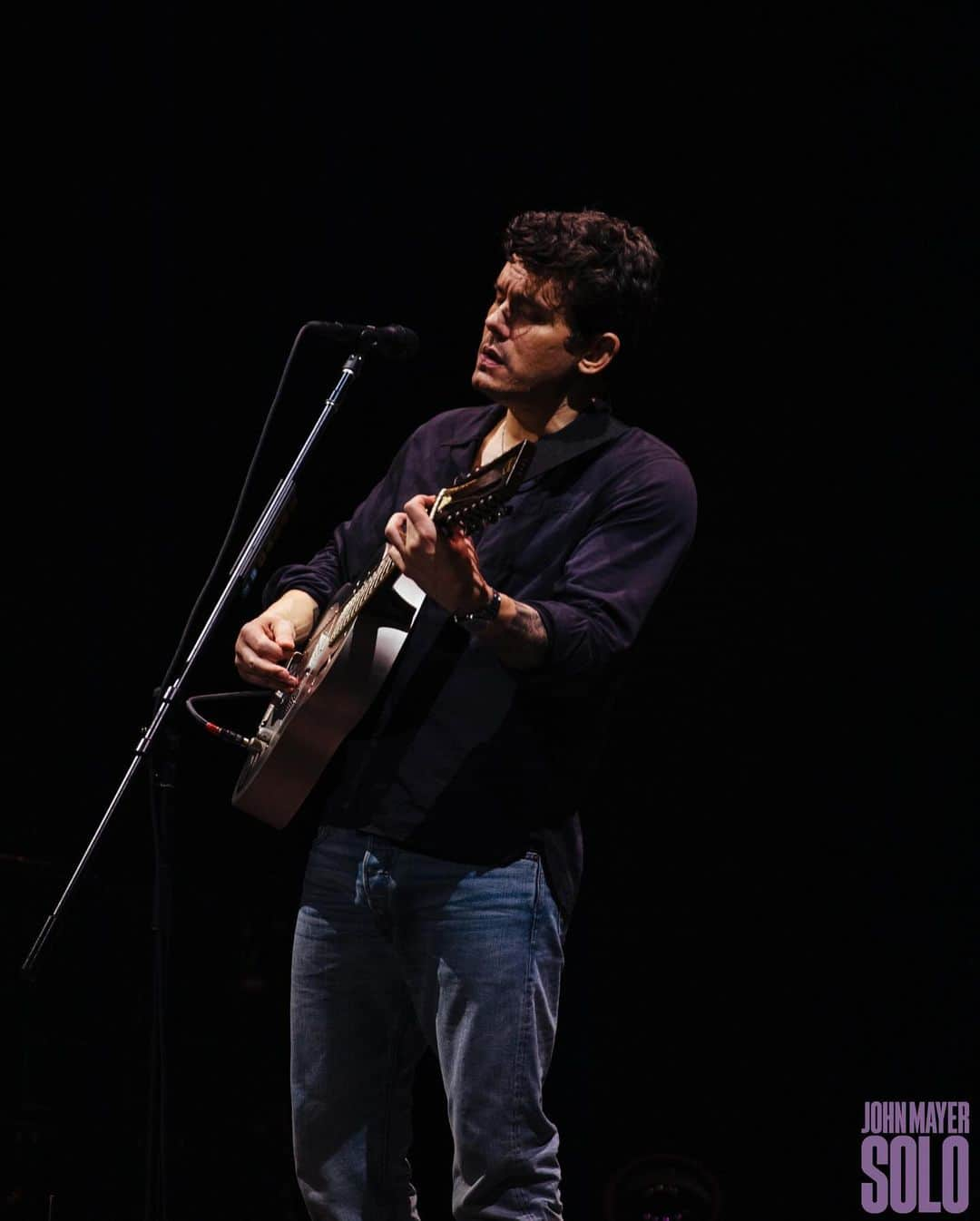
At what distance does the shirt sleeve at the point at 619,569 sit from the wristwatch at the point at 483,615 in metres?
0.08

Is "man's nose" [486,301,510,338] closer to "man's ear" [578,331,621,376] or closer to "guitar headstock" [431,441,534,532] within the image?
"man's ear" [578,331,621,376]

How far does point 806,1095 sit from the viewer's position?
2.97 m

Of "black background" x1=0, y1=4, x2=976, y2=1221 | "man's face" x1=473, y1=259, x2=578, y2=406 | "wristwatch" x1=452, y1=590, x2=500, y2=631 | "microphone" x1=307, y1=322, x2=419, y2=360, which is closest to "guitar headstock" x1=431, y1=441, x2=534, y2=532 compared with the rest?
"wristwatch" x1=452, y1=590, x2=500, y2=631

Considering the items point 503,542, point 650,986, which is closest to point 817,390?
point 503,542

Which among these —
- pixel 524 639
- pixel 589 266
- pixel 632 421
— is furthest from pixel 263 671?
pixel 632 421

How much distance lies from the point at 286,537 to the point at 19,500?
25.4 inches

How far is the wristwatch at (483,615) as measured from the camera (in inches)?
73.9

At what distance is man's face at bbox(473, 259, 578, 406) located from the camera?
221 cm

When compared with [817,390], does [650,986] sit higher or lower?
lower

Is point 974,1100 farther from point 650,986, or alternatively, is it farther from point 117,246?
point 117,246

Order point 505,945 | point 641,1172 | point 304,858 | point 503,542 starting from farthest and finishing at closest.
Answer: point 304,858
point 641,1172
point 503,542
point 505,945

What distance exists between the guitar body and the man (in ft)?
0.21

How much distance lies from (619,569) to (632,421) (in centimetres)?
104

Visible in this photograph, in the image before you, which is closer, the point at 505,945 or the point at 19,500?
the point at 505,945
